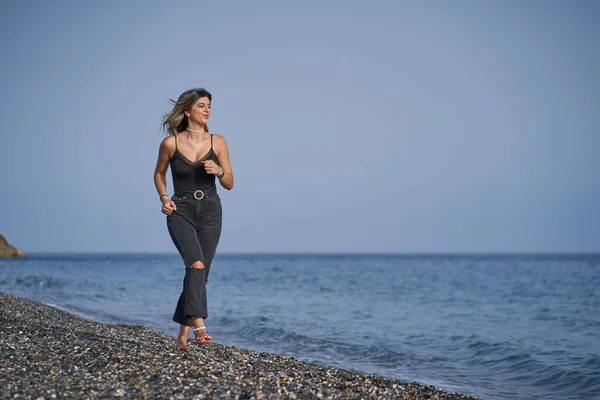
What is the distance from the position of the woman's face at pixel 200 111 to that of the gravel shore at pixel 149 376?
8.91 ft

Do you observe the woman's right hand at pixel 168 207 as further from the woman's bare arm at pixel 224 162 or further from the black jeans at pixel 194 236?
the woman's bare arm at pixel 224 162

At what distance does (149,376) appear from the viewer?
5773mm

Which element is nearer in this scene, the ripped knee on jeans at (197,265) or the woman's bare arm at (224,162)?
the ripped knee on jeans at (197,265)

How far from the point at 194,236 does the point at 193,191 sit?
20.1 inches

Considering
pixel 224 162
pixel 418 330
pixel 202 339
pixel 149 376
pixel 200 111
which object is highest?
pixel 200 111

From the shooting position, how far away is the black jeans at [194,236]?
6703 mm

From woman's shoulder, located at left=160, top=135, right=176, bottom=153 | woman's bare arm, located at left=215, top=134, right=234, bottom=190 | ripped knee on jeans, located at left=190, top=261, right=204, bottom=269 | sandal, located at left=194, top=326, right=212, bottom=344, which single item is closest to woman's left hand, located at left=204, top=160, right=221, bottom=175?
woman's bare arm, located at left=215, top=134, right=234, bottom=190

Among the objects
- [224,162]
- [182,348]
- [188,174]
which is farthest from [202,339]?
[224,162]

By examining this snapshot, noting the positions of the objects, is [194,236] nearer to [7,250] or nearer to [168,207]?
[168,207]

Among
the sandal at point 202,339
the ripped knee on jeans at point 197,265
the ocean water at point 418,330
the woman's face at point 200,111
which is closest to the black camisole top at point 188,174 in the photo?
the woman's face at point 200,111

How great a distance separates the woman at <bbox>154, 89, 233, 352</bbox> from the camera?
265 inches

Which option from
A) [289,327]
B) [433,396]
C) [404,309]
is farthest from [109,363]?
[404,309]

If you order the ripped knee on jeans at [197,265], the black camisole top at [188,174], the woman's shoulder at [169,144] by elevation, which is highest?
the woman's shoulder at [169,144]

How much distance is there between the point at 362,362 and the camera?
1206 centimetres
